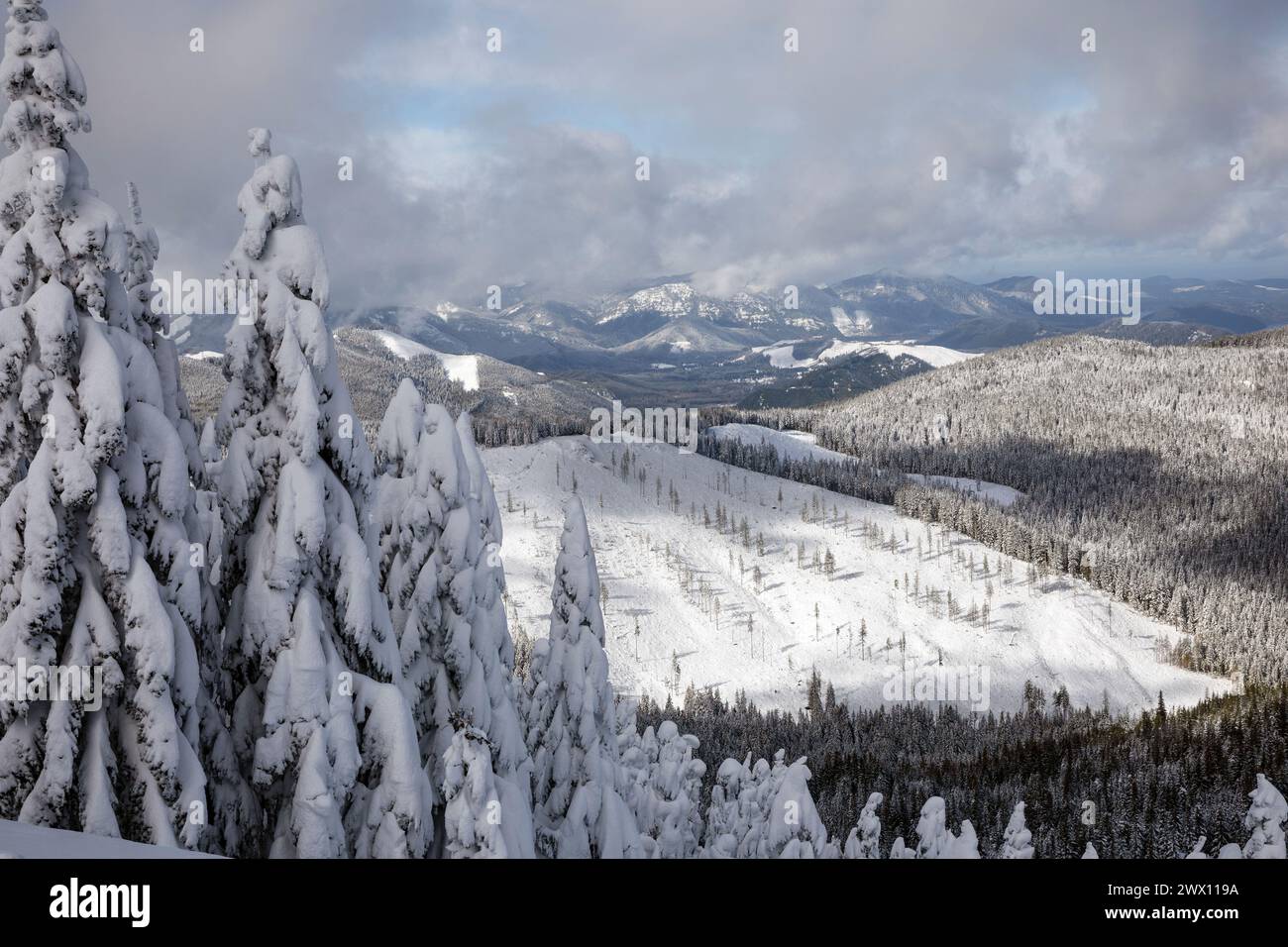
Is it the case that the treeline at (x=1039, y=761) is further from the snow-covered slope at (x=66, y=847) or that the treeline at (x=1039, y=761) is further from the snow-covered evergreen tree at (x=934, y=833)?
the snow-covered slope at (x=66, y=847)

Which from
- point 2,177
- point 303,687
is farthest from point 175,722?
point 2,177

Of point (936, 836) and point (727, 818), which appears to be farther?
point (727, 818)

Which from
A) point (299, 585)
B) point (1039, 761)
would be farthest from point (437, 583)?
point (1039, 761)

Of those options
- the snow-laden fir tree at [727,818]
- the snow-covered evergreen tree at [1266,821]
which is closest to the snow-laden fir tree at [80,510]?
the snow-laden fir tree at [727,818]

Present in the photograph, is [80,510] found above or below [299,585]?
above

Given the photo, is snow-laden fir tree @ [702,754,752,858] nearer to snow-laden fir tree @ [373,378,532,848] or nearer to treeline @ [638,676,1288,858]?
snow-laden fir tree @ [373,378,532,848]

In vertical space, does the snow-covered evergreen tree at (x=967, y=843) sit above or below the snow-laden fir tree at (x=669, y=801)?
above

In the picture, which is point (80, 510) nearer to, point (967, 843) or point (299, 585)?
point (299, 585)
